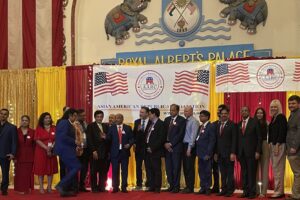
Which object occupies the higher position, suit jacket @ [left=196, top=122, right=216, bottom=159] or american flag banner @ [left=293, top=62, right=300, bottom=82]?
american flag banner @ [left=293, top=62, right=300, bottom=82]

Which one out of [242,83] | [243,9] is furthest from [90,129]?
[243,9]

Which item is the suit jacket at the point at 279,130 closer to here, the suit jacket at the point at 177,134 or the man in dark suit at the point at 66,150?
the suit jacket at the point at 177,134

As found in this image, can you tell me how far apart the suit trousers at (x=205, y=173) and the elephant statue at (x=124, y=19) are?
3.82m

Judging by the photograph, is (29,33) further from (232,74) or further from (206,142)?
(206,142)

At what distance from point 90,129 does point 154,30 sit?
3106 millimetres

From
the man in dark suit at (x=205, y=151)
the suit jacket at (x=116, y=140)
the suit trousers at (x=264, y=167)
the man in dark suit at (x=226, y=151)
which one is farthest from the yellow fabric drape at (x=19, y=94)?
the suit trousers at (x=264, y=167)

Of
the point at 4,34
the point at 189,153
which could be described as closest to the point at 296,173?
the point at 189,153

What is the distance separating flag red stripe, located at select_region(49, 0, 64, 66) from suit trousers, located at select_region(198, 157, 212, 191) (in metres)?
4.59

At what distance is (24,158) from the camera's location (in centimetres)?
896

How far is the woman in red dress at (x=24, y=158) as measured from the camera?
895cm

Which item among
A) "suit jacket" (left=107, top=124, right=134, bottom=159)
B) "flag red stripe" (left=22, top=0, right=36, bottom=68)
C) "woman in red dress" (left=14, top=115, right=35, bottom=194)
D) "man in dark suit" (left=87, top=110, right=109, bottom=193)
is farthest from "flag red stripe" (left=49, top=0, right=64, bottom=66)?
"suit jacket" (left=107, top=124, right=134, bottom=159)

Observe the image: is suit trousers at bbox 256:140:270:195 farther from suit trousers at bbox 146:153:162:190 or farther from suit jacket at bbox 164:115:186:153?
suit trousers at bbox 146:153:162:190

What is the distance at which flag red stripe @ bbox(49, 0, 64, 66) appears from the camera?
11578 mm

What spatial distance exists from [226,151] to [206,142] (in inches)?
17.1
